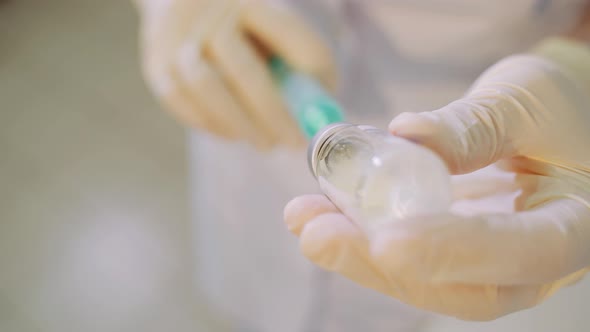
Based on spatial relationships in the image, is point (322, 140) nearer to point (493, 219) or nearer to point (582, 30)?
point (493, 219)

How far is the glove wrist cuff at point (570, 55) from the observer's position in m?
0.42

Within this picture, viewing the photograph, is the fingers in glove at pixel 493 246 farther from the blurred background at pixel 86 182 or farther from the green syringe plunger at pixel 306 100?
the blurred background at pixel 86 182

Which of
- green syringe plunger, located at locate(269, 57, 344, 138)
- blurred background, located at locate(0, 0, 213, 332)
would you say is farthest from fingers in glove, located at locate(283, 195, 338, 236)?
blurred background, located at locate(0, 0, 213, 332)

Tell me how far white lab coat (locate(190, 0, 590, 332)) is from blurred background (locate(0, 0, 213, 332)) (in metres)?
0.28

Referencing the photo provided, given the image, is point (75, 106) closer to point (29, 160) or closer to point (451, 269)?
point (29, 160)

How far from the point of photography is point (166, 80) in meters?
0.61

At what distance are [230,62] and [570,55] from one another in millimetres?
332

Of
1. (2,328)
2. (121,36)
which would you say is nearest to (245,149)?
(2,328)

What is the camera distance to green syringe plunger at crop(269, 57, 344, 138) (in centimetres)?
51

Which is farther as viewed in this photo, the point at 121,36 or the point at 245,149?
the point at 121,36

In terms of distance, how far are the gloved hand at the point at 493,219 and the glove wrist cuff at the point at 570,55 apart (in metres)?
0.05

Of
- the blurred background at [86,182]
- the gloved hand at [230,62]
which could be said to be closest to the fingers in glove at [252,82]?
the gloved hand at [230,62]

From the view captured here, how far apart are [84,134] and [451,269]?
1228 millimetres

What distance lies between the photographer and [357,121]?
24.9 inches
